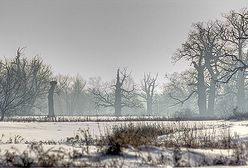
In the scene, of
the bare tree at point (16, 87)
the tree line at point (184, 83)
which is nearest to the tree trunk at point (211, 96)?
the tree line at point (184, 83)

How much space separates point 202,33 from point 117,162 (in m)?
46.6

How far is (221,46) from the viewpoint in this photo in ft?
177

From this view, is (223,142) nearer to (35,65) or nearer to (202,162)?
(202,162)

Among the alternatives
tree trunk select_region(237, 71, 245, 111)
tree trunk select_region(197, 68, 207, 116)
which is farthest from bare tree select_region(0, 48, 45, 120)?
tree trunk select_region(237, 71, 245, 111)

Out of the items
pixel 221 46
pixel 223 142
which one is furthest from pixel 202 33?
pixel 223 142

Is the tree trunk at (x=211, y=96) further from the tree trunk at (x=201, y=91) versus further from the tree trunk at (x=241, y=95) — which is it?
the tree trunk at (x=241, y=95)

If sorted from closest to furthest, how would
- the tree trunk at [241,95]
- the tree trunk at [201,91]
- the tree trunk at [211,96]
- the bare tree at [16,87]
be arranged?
1. the bare tree at [16,87]
2. the tree trunk at [201,91]
3. the tree trunk at [211,96]
4. the tree trunk at [241,95]

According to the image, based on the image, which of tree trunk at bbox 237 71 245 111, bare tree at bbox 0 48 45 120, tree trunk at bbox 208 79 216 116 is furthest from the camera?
tree trunk at bbox 237 71 245 111

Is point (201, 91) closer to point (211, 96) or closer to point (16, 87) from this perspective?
point (211, 96)

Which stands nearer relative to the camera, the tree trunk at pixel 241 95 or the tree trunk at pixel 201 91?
the tree trunk at pixel 201 91

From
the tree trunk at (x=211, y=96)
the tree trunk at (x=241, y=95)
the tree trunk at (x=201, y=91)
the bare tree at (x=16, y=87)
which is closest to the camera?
A: the bare tree at (x=16, y=87)

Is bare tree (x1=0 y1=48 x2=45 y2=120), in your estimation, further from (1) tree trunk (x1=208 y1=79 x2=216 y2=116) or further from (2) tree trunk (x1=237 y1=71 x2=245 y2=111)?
(2) tree trunk (x1=237 y1=71 x2=245 y2=111)

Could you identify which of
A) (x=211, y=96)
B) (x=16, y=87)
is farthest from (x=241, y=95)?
(x=16, y=87)

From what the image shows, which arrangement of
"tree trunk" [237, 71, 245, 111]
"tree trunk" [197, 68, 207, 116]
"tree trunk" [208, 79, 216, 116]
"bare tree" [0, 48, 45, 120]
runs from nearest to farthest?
1. "bare tree" [0, 48, 45, 120]
2. "tree trunk" [197, 68, 207, 116]
3. "tree trunk" [208, 79, 216, 116]
4. "tree trunk" [237, 71, 245, 111]
